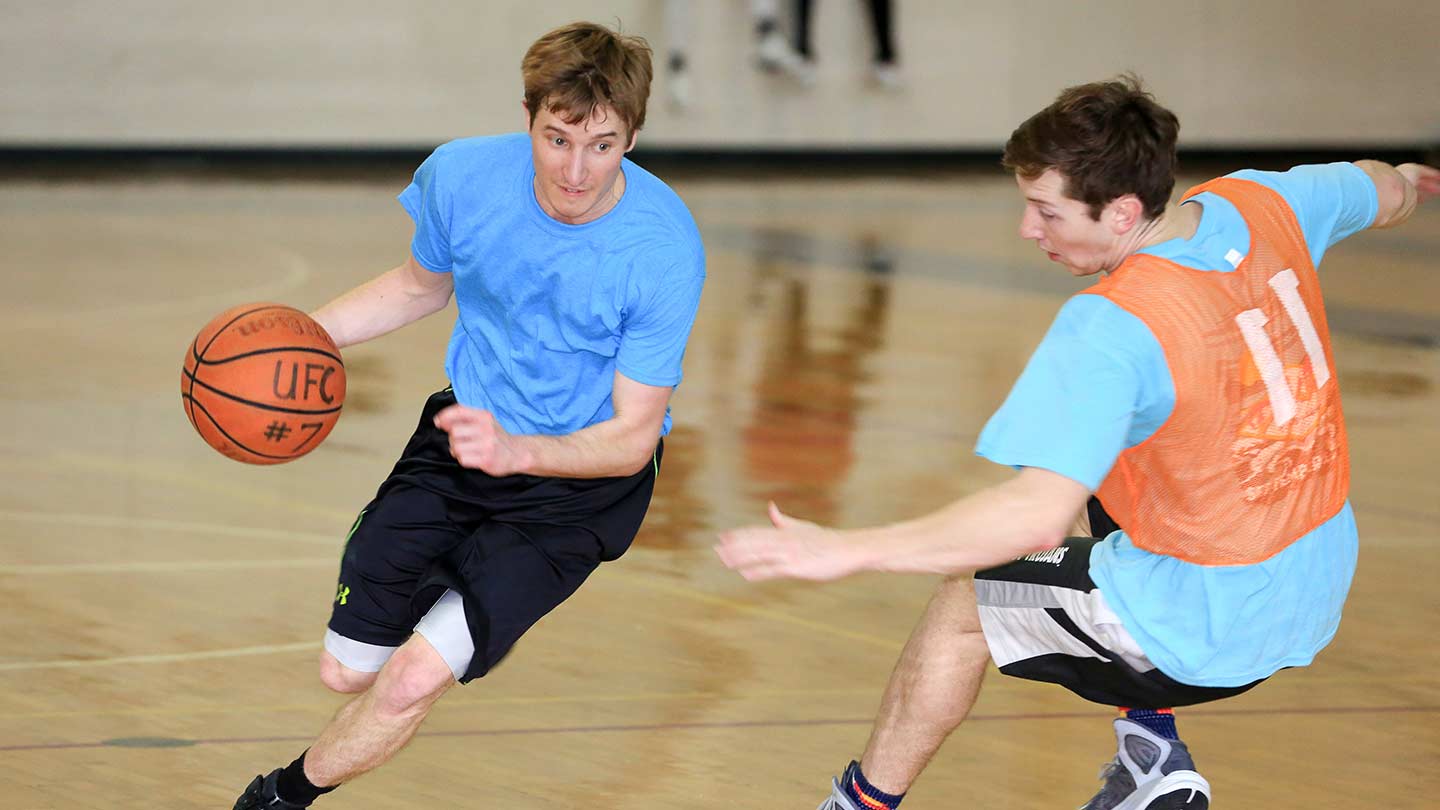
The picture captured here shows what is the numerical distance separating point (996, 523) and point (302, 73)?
1156 cm

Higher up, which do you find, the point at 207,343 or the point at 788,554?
the point at 788,554

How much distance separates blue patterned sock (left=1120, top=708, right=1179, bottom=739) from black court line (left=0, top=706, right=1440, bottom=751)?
0.77 meters

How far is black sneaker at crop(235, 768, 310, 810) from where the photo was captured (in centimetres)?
334

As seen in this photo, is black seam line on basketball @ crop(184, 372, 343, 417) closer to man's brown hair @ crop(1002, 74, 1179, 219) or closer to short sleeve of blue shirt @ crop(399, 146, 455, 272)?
short sleeve of blue shirt @ crop(399, 146, 455, 272)

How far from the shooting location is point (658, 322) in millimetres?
3324

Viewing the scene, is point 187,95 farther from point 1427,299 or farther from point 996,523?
point 996,523

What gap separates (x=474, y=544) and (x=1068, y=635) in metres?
1.13

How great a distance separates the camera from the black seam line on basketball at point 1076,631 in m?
3.01

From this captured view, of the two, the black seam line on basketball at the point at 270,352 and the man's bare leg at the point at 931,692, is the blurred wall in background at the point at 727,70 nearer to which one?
the black seam line on basketball at the point at 270,352

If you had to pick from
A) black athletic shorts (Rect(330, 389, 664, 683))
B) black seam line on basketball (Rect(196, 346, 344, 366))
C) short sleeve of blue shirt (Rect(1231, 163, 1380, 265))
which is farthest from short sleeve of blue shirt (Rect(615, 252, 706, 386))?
short sleeve of blue shirt (Rect(1231, 163, 1380, 265))

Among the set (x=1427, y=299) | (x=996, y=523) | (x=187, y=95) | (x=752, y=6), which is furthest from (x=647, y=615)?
(x=752, y=6)

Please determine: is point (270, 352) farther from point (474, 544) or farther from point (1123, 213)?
point (1123, 213)

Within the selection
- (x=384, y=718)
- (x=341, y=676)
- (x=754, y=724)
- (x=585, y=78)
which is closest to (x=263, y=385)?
(x=341, y=676)

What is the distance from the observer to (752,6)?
1446cm
